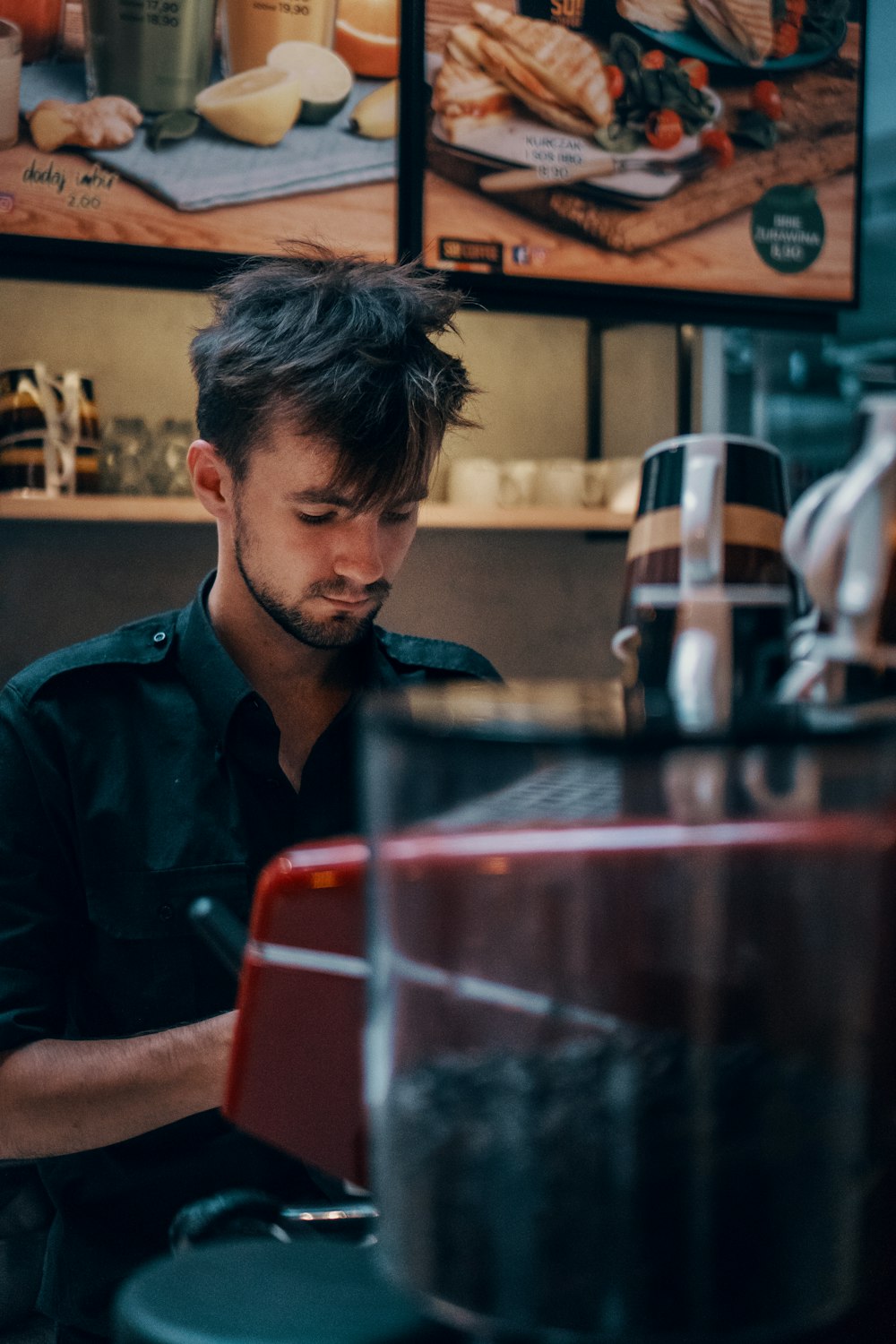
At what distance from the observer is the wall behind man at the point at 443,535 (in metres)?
2.40

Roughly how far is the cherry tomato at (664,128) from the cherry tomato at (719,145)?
52mm

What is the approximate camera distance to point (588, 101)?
229cm

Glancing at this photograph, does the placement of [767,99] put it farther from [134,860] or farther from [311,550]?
[134,860]

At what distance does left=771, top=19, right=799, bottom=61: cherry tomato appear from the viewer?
2.39 m

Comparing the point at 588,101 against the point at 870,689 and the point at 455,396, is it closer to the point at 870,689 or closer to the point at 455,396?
the point at 455,396

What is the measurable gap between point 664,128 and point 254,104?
2.31ft

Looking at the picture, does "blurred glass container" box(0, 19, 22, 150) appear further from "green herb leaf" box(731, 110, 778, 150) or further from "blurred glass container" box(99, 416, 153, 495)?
"green herb leaf" box(731, 110, 778, 150)

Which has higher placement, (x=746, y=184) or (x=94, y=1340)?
(x=746, y=184)

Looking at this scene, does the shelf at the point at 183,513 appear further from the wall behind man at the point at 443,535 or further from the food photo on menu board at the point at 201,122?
the food photo on menu board at the point at 201,122

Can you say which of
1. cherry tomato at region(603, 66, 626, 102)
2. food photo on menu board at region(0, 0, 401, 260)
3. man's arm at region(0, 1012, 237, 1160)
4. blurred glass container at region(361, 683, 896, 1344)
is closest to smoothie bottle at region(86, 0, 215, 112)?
food photo on menu board at region(0, 0, 401, 260)

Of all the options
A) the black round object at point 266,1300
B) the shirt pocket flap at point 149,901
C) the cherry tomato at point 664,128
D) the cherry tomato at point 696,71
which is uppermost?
the cherry tomato at point 696,71

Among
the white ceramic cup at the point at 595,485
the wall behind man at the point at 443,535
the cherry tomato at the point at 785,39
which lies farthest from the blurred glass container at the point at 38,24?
the cherry tomato at the point at 785,39

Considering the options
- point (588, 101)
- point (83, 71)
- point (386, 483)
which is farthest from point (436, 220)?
point (386, 483)

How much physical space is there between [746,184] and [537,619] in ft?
2.93
